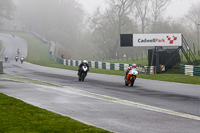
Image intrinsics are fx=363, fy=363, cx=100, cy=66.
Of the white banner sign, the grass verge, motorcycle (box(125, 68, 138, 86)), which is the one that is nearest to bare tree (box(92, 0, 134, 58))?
the white banner sign

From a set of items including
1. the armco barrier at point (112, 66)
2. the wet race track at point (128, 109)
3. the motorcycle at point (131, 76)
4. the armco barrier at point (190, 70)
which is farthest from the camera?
the armco barrier at point (112, 66)

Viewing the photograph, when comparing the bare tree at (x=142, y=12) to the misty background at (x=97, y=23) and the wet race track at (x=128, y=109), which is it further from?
the wet race track at (x=128, y=109)

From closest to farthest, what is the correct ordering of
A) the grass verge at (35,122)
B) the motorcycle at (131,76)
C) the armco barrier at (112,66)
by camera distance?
the grass verge at (35,122), the motorcycle at (131,76), the armco barrier at (112,66)

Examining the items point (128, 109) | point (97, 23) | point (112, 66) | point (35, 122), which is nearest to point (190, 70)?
point (112, 66)

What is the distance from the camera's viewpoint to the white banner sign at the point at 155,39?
1303 inches

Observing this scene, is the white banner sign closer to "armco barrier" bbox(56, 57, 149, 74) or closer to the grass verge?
"armco barrier" bbox(56, 57, 149, 74)

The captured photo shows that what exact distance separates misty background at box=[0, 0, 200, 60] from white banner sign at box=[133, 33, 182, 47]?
1096cm

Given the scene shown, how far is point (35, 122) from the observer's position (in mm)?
8672

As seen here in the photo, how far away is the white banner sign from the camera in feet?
109

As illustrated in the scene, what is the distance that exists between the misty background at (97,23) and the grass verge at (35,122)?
34.5 metres

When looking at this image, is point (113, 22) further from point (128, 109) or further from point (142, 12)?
point (128, 109)

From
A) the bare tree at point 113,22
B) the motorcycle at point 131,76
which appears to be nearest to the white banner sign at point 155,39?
the motorcycle at point 131,76

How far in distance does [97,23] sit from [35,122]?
6391 cm

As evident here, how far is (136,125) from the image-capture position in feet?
28.8
